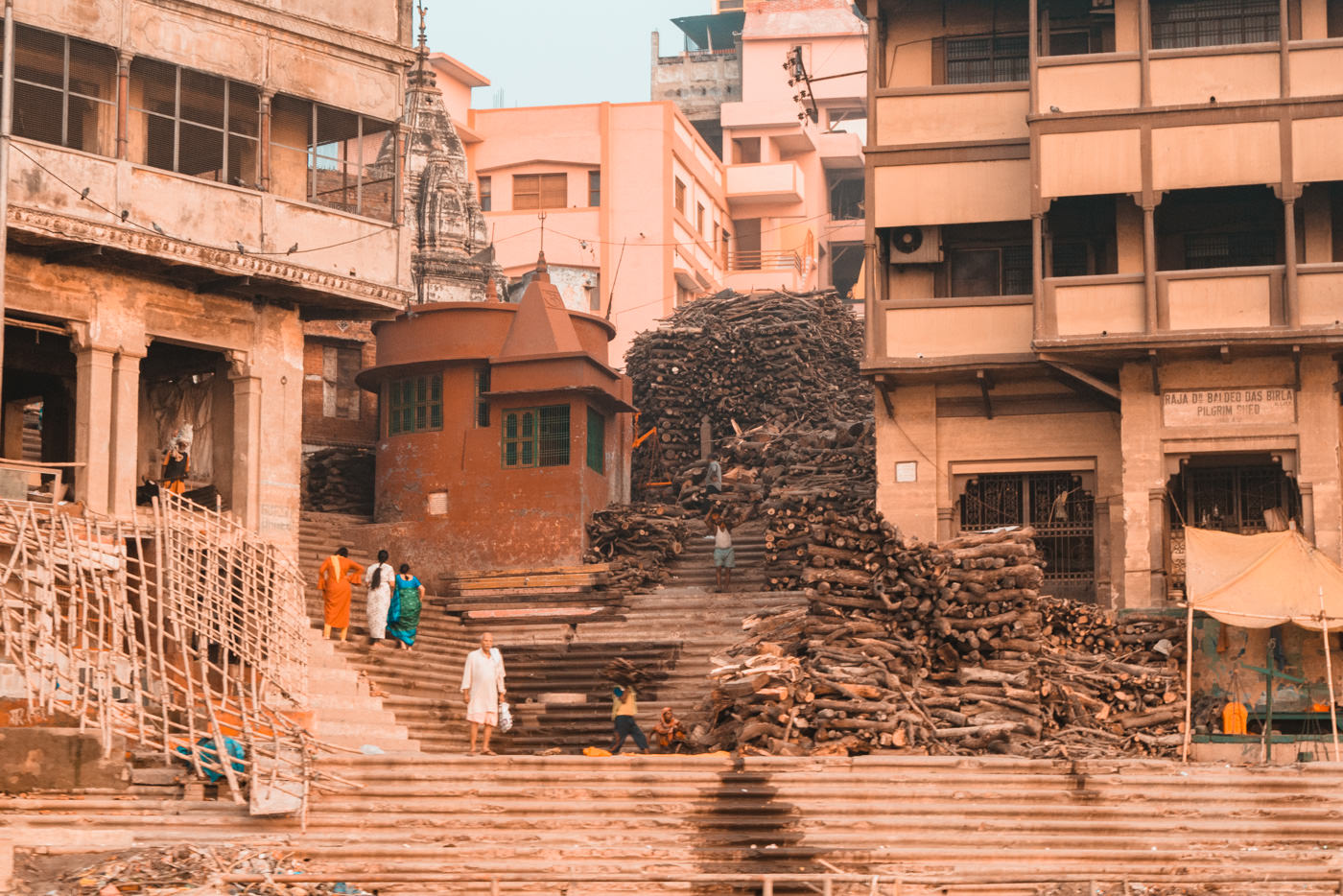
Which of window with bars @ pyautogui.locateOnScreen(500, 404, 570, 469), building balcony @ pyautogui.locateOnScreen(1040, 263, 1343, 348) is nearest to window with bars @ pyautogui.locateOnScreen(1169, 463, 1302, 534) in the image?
building balcony @ pyautogui.locateOnScreen(1040, 263, 1343, 348)

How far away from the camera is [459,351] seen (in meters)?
37.4

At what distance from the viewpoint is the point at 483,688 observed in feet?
82.1

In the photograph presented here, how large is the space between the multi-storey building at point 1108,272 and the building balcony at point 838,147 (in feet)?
145

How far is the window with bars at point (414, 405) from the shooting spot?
123 feet

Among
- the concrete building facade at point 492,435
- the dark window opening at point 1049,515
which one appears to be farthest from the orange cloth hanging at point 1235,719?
the concrete building facade at point 492,435

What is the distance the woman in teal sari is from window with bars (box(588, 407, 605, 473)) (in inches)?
318

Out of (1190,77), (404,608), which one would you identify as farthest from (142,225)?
(1190,77)

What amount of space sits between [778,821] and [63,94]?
1458 cm

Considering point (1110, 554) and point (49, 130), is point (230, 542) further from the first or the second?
point (1110, 554)

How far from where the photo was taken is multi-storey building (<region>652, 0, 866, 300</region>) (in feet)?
237

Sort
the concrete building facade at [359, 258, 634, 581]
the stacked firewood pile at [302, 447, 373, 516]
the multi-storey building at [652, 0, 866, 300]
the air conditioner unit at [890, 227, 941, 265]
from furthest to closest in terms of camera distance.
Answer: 1. the multi-storey building at [652, 0, 866, 300]
2. the stacked firewood pile at [302, 447, 373, 516]
3. the concrete building facade at [359, 258, 634, 581]
4. the air conditioner unit at [890, 227, 941, 265]

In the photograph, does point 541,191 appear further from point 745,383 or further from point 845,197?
point 745,383

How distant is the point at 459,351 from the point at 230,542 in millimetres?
10794

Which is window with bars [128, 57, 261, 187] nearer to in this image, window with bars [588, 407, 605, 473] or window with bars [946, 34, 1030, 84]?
window with bars [588, 407, 605, 473]
